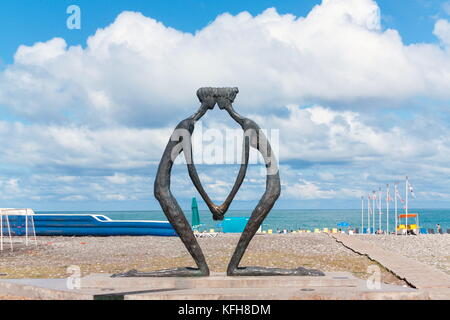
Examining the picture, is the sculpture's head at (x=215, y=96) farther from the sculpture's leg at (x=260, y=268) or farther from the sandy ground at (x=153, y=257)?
the sandy ground at (x=153, y=257)

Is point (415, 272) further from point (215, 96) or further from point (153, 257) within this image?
point (153, 257)

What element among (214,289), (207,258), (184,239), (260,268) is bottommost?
(207,258)

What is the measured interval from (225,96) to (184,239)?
2.59m

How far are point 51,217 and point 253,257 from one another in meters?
14.8

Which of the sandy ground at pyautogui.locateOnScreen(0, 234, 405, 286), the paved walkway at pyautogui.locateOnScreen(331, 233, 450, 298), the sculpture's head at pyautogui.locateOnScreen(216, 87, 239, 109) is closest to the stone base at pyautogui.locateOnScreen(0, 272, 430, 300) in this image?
the paved walkway at pyautogui.locateOnScreen(331, 233, 450, 298)

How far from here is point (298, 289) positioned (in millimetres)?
8094

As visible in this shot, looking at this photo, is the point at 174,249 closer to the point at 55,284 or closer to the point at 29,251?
the point at 29,251

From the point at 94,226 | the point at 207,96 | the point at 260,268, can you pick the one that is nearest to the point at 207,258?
the point at 260,268

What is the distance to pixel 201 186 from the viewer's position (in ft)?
31.0

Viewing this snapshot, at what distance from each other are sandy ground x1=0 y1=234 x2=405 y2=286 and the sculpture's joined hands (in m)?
3.85

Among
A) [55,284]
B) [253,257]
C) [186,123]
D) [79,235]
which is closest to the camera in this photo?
[55,284]

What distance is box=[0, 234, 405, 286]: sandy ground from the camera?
1345 centimetres

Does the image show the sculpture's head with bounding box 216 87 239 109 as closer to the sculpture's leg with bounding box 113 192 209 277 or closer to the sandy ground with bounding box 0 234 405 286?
the sculpture's leg with bounding box 113 192 209 277
